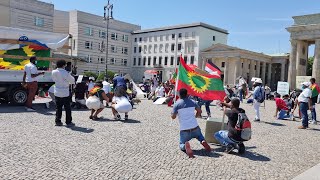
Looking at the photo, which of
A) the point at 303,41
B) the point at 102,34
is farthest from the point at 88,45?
the point at 303,41

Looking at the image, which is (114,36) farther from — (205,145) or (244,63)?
(205,145)

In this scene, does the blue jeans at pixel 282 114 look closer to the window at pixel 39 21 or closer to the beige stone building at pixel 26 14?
the beige stone building at pixel 26 14

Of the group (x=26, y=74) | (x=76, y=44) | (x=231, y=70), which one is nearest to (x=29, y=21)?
(x=76, y=44)

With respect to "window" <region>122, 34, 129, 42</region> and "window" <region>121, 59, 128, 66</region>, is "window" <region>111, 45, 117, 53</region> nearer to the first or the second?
"window" <region>122, 34, 129, 42</region>

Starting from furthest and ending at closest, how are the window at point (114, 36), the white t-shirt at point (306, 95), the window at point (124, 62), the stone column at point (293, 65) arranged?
the window at point (124, 62)
the window at point (114, 36)
the stone column at point (293, 65)
the white t-shirt at point (306, 95)

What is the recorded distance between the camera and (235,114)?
7.69m

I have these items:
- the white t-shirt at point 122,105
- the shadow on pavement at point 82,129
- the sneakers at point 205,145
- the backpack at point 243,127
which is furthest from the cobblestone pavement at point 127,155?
the white t-shirt at point 122,105

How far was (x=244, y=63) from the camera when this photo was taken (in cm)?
7706

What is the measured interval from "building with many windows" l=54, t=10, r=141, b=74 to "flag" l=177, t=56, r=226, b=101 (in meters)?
63.9

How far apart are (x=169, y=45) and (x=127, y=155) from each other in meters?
75.4

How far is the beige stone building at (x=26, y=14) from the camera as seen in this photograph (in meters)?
58.6

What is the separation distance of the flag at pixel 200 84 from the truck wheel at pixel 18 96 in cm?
818

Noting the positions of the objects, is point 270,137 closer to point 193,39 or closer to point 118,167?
point 118,167

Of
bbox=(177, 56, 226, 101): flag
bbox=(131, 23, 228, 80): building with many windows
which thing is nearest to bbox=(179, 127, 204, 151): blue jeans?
bbox=(177, 56, 226, 101): flag
